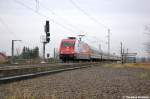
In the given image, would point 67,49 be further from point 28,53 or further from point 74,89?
point 28,53

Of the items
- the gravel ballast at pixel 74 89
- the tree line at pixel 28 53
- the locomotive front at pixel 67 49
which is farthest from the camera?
the tree line at pixel 28 53

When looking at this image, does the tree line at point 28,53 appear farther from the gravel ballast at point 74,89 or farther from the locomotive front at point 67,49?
the gravel ballast at point 74,89

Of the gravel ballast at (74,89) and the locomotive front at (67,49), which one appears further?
the locomotive front at (67,49)

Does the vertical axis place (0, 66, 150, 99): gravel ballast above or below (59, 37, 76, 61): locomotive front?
below

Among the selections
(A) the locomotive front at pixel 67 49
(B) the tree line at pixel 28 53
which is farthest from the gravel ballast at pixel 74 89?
(B) the tree line at pixel 28 53

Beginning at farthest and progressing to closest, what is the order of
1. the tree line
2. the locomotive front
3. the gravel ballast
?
the tree line
the locomotive front
the gravel ballast

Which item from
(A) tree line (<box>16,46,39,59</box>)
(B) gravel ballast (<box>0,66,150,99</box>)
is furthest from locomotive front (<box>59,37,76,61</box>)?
(A) tree line (<box>16,46,39,59</box>)

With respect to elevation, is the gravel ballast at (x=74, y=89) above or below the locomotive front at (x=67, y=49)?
below

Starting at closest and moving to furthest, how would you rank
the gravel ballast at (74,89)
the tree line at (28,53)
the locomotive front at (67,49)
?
the gravel ballast at (74,89), the locomotive front at (67,49), the tree line at (28,53)

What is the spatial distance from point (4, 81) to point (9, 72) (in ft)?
20.7

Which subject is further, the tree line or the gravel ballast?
the tree line

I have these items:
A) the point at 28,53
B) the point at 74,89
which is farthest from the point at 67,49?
the point at 28,53

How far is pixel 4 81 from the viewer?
464 inches

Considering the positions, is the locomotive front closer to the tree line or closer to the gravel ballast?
the gravel ballast
